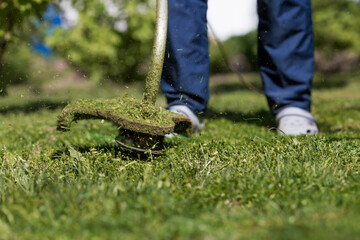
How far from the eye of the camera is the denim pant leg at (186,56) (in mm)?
3471

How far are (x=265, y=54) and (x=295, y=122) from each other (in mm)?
836

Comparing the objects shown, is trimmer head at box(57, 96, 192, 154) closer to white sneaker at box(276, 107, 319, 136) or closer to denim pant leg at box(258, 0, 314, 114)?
white sneaker at box(276, 107, 319, 136)

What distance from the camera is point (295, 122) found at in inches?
144

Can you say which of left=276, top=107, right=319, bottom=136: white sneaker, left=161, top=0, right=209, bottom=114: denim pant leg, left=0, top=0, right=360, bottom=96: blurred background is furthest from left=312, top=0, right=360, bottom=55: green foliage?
left=161, top=0, right=209, bottom=114: denim pant leg

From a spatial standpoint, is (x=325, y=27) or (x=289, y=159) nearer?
(x=289, y=159)

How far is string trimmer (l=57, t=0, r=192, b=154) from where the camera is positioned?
7.62ft

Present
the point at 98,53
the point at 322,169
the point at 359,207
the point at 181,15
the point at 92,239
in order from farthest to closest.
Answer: the point at 98,53
the point at 181,15
the point at 322,169
the point at 359,207
the point at 92,239

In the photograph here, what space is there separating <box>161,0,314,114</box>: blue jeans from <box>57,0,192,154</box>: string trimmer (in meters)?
0.89

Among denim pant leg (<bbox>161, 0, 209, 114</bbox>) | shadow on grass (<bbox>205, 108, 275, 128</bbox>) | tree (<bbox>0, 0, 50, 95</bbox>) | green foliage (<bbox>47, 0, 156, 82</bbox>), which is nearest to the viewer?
denim pant leg (<bbox>161, 0, 209, 114</bbox>)

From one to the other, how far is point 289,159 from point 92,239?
133 centimetres

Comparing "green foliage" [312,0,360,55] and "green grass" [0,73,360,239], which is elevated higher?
"green grass" [0,73,360,239]

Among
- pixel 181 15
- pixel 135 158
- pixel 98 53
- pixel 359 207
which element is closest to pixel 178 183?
pixel 135 158

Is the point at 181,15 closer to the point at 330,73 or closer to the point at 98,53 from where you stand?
the point at 98,53

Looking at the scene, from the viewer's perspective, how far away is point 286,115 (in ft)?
12.4
